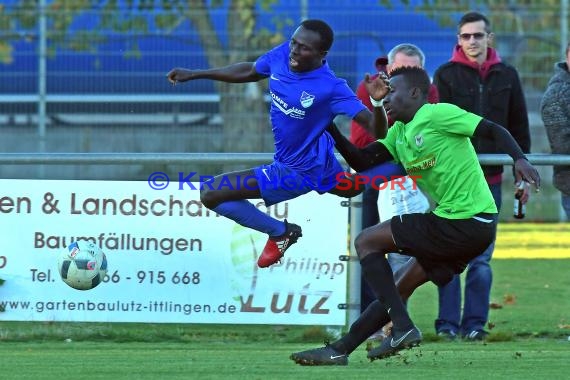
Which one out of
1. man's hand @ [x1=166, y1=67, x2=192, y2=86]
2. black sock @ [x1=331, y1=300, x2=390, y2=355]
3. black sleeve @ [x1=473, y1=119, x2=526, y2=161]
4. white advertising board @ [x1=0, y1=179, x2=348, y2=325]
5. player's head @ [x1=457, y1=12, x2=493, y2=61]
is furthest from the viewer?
player's head @ [x1=457, y1=12, x2=493, y2=61]

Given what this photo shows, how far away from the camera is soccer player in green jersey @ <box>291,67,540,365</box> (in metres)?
8.26

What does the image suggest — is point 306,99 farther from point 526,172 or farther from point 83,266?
point 83,266

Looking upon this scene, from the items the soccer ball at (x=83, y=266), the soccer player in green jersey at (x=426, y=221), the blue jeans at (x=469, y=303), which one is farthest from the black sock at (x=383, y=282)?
the soccer ball at (x=83, y=266)

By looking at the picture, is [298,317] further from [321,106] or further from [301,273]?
[321,106]

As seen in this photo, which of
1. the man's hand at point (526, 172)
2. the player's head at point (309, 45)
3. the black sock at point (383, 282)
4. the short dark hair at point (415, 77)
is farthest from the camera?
the player's head at point (309, 45)

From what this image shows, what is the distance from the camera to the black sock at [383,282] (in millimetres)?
8297

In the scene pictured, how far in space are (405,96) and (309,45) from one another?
0.74 meters

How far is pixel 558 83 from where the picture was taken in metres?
10.6

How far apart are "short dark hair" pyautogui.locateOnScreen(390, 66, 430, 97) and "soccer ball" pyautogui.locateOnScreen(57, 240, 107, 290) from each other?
2716 mm

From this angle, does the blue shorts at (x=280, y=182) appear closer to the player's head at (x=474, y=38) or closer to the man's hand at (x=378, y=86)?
the man's hand at (x=378, y=86)

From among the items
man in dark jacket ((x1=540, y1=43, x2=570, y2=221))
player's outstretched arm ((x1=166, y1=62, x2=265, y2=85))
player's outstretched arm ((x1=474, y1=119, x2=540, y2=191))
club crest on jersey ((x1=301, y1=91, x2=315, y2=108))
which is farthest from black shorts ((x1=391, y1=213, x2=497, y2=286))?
man in dark jacket ((x1=540, y1=43, x2=570, y2=221))

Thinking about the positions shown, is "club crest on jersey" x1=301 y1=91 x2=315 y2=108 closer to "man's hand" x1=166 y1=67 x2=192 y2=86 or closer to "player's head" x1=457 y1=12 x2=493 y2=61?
"man's hand" x1=166 y1=67 x2=192 y2=86

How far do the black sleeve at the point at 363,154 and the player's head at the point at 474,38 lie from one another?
204cm

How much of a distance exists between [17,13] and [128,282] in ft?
26.1
